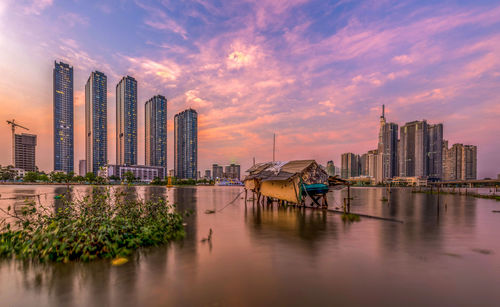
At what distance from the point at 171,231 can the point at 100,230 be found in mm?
4944

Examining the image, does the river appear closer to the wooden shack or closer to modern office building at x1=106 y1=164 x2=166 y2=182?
the wooden shack

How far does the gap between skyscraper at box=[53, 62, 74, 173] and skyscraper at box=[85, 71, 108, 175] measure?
1469cm

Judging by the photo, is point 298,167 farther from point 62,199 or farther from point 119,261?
point 62,199

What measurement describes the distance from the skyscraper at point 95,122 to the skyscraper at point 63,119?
578 inches

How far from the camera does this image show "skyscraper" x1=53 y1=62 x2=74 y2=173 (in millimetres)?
184375

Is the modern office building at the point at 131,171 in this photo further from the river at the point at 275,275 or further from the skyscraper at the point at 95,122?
the river at the point at 275,275

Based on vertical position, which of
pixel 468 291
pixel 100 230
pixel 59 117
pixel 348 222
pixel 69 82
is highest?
pixel 69 82

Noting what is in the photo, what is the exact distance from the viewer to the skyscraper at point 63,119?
184 metres

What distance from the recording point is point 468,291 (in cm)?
761

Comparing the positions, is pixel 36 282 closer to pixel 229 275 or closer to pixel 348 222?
pixel 229 275

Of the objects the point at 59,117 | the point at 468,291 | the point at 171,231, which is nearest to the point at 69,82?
the point at 59,117

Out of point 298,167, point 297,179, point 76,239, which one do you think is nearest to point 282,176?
point 297,179

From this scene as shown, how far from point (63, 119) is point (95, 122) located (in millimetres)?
30050

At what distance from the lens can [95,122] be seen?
190375 mm
